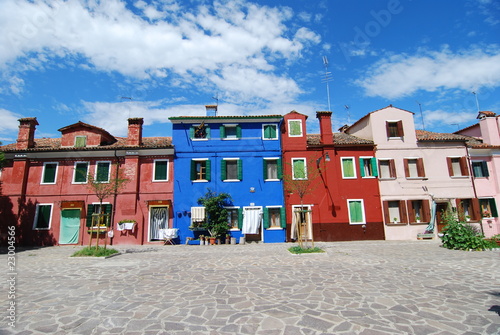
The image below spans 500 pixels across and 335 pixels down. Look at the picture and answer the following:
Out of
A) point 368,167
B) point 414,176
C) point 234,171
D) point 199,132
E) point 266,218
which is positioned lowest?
point 266,218

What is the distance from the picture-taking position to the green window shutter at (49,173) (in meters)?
19.1

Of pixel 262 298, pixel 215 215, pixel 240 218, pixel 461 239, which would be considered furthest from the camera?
pixel 240 218

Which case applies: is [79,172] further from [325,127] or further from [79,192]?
[325,127]

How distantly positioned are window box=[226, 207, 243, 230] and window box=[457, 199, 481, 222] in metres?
14.6

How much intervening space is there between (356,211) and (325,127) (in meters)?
6.24

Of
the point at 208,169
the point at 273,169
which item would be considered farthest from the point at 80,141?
the point at 273,169

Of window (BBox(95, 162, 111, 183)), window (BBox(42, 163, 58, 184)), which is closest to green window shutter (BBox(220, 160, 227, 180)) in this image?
window (BBox(95, 162, 111, 183))

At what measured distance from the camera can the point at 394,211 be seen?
63.6 feet

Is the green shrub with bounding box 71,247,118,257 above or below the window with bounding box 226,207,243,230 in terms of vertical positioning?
below

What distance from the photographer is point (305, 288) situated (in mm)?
6508

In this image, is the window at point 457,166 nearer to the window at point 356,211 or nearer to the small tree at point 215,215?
the window at point 356,211

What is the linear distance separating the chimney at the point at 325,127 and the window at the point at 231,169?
20.3ft

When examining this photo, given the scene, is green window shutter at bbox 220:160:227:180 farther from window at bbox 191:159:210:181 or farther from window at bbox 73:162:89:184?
window at bbox 73:162:89:184

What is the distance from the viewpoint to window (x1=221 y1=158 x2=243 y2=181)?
19.4m
